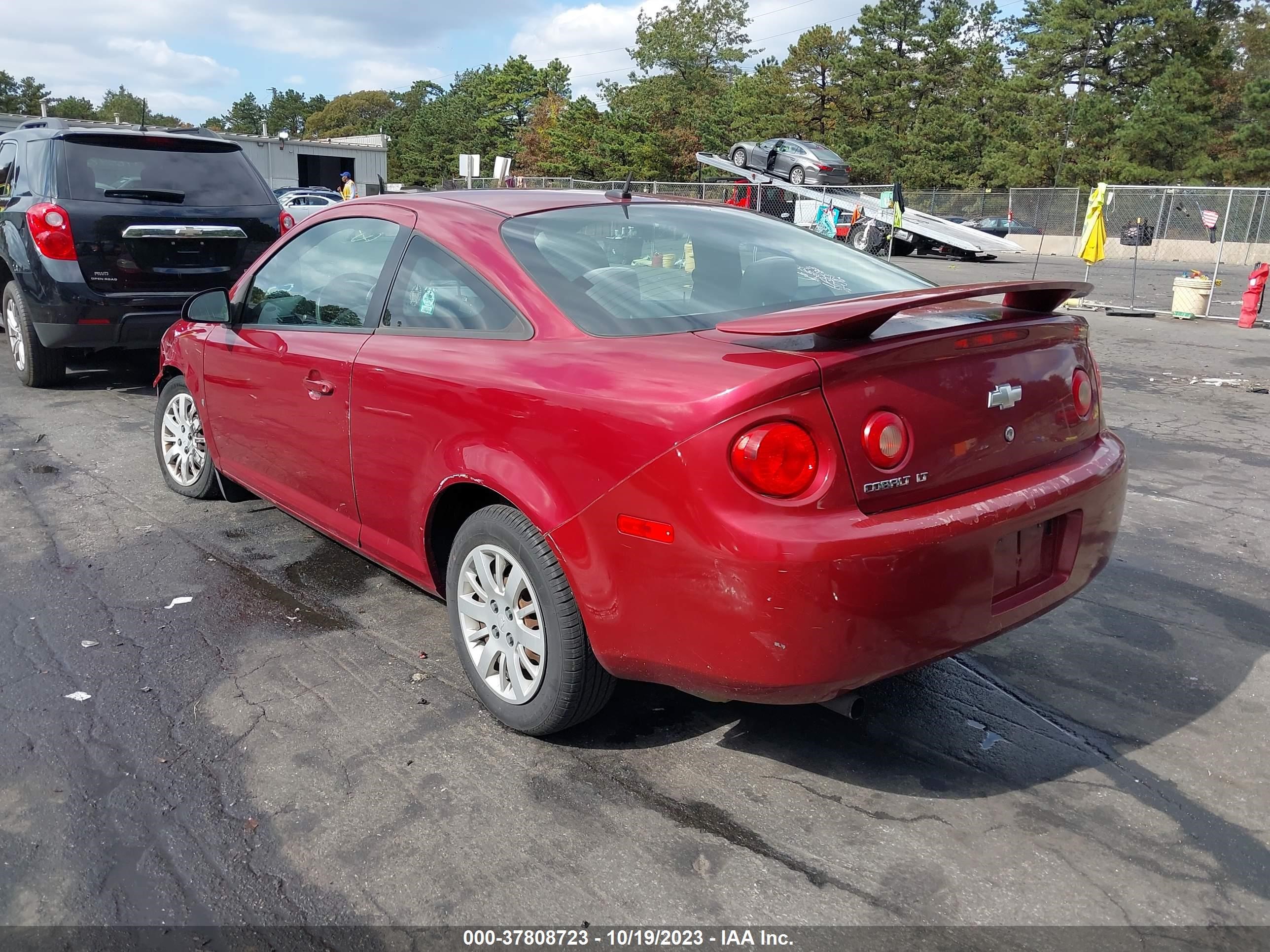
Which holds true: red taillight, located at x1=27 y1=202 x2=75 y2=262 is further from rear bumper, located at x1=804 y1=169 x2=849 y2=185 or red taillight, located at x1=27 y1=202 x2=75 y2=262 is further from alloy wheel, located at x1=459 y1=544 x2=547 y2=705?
rear bumper, located at x1=804 y1=169 x2=849 y2=185

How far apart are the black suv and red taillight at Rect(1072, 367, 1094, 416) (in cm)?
651

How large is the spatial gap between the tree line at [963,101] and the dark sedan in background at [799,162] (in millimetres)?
23975

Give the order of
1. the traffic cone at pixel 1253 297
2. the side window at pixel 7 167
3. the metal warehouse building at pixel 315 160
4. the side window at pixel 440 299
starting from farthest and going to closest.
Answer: the metal warehouse building at pixel 315 160 → the traffic cone at pixel 1253 297 → the side window at pixel 7 167 → the side window at pixel 440 299

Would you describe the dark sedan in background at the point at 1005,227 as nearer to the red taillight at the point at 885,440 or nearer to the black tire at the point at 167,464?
the black tire at the point at 167,464

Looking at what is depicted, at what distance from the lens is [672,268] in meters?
3.24

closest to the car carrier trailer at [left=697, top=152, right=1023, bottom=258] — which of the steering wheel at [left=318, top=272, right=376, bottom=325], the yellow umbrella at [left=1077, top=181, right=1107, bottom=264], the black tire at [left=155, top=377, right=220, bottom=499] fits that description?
the yellow umbrella at [left=1077, top=181, right=1107, bottom=264]

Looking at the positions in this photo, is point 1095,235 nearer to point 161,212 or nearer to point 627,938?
point 161,212

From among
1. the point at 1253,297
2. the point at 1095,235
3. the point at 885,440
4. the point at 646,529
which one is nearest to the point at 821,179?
the point at 1095,235

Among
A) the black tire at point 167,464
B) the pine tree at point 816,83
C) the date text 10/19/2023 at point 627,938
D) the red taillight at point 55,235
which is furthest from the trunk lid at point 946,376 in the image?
the pine tree at point 816,83

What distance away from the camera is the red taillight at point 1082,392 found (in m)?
3.02

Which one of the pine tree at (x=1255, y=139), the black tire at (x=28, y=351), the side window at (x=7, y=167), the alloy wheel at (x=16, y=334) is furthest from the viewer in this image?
the pine tree at (x=1255, y=139)

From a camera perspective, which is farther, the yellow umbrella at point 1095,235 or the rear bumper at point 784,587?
the yellow umbrella at point 1095,235

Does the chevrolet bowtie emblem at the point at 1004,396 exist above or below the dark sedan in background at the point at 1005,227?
below

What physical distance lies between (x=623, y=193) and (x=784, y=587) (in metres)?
2.03
